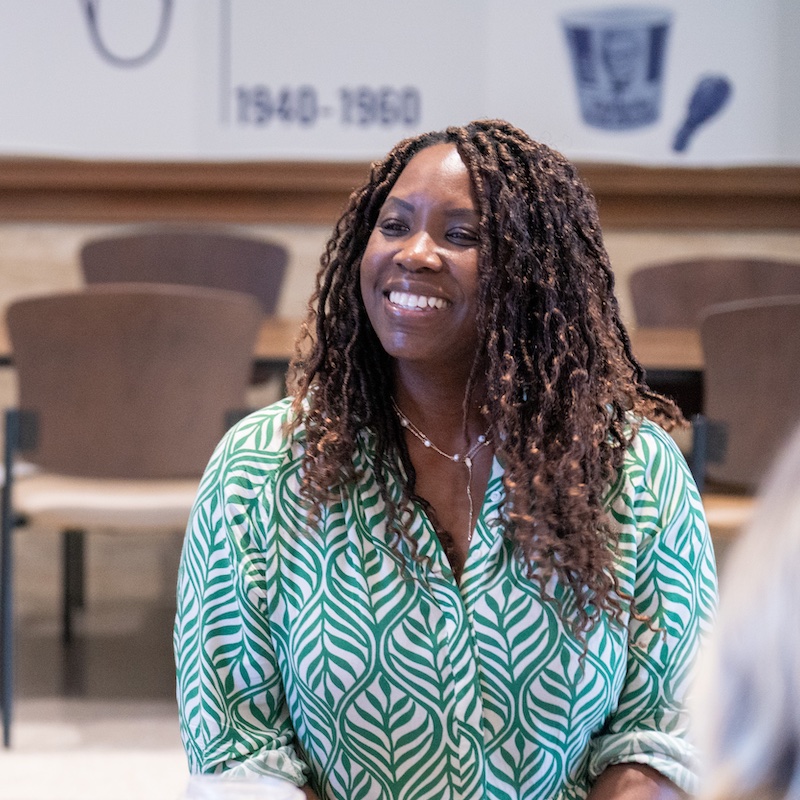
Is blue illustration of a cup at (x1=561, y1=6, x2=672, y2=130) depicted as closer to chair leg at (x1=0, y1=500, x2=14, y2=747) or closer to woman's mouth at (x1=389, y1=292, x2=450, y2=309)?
chair leg at (x1=0, y1=500, x2=14, y2=747)

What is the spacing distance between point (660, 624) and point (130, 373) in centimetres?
161

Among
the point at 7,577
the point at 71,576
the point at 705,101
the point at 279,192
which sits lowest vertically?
the point at 71,576

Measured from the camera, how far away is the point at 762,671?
1.77ft

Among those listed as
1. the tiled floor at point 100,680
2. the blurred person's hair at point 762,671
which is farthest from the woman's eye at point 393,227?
the tiled floor at point 100,680

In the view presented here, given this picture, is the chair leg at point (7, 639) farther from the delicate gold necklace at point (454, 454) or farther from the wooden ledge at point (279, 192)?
the wooden ledge at point (279, 192)

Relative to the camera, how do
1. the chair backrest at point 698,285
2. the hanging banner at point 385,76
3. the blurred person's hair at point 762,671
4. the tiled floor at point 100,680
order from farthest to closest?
the hanging banner at point 385,76 < the chair backrest at point 698,285 < the tiled floor at point 100,680 < the blurred person's hair at point 762,671

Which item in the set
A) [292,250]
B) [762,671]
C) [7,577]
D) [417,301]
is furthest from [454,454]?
[292,250]

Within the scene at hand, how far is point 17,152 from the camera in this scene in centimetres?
409

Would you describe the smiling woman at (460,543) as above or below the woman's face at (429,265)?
below

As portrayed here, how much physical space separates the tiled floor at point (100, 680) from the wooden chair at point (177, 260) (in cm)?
87

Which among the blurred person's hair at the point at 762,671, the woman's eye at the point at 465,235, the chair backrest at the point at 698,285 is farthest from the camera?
the chair backrest at the point at 698,285

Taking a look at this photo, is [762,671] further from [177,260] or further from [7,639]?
[177,260]

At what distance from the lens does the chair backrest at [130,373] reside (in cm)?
256

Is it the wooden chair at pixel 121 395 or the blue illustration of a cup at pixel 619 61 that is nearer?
the wooden chair at pixel 121 395
